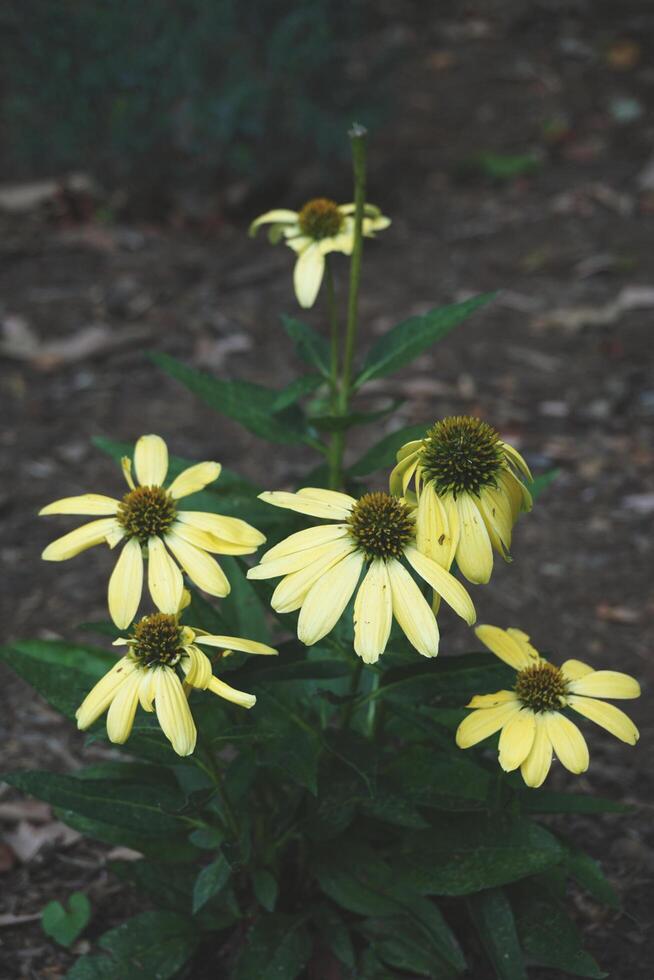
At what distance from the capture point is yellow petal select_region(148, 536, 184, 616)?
4.64ft

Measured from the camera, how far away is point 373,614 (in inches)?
51.3

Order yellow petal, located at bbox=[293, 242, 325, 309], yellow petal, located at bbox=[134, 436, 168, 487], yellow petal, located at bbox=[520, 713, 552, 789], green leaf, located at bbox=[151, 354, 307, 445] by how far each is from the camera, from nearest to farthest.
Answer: yellow petal, located at bbox=[520, 713, 552, 789]
yellow petal, located at bbox=[134, 436, 168, 487]
yellow petal, located at bbox=[293, 242, 325, 309]
green leaf, located at bbox=[151, 354, 307, 445]

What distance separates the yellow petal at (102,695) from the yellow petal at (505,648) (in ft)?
1.65

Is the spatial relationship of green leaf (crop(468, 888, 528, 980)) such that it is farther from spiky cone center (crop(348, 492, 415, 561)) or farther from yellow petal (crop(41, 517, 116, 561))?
yellow petal (crop(41, 517, 116, 561))

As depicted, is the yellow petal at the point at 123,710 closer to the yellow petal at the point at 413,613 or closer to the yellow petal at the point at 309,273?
the yellow petal at the point at 413,613

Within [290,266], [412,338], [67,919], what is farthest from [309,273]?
[290,266]

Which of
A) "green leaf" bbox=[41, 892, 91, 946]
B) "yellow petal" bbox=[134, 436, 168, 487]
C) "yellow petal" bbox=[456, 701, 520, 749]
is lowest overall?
"green leaf" bbox=[41, 892, 91, 946]

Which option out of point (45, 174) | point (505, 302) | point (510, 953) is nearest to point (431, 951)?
point (510, 953)

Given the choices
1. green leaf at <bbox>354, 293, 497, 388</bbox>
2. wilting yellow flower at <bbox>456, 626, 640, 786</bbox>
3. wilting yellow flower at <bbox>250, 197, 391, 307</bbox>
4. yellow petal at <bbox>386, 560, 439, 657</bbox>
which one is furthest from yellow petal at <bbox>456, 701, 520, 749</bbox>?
wilting yellow flower at <bbox>250, 197, 391, 307</bbox>

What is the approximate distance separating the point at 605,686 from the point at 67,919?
42.7 inches

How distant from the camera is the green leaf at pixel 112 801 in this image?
5.35 ft

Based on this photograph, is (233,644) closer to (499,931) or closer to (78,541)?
(78,541)

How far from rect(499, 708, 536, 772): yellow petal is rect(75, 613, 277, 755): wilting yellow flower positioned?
352mm

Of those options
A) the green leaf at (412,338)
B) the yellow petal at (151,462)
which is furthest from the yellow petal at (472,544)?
the green leaf at (412,338)
